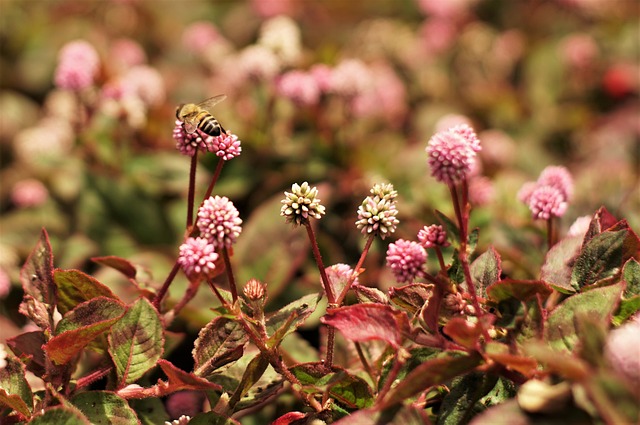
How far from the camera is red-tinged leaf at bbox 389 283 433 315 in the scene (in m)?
0.87

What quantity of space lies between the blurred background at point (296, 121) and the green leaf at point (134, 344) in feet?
0.65

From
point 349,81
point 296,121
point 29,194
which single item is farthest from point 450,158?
point 29,194

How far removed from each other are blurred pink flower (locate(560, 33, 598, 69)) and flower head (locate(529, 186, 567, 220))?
174 centimetres

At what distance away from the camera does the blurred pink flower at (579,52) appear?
101 inches

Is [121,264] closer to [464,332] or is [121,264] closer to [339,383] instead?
[339,383]

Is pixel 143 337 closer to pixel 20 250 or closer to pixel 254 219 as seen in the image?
pixel 254 219

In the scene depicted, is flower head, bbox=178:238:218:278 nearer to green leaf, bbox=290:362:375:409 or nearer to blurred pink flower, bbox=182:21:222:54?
green leaf, bbox=290:362:375:409

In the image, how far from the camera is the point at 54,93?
2.61m

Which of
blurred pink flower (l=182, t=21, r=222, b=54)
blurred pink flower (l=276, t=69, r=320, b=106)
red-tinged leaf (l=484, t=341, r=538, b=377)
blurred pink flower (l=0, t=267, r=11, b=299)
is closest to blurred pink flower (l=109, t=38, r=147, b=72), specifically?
blurred pink flower (l=182, t=21, r=222, b=54)

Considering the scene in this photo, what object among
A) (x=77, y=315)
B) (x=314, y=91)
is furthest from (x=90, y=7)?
(x=77, y=315)

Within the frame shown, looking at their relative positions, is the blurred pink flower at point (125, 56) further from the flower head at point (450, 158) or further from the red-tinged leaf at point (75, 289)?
the flower head at point (450, 158)

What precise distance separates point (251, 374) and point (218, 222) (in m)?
0.20

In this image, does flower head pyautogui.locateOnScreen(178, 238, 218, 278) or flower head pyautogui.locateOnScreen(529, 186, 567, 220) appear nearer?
flower head pyautogui.locateOnScreen(178, 238, 218, 278)

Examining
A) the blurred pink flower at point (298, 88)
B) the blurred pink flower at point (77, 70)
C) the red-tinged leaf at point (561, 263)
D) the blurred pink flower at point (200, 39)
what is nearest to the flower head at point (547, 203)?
the red-tinged leaf at point (561, 263)
